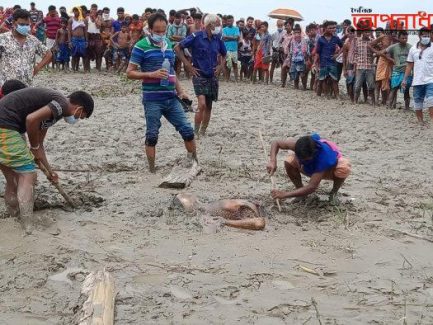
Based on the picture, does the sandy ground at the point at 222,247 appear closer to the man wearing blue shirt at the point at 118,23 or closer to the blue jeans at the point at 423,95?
the blue jeans at the point at 423,95

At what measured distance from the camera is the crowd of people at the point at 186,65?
4.42 meters

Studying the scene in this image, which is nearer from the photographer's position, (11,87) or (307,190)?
(307,190)

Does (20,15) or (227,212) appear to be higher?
(20,15)

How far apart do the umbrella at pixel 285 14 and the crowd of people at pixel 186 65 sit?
2513 mm

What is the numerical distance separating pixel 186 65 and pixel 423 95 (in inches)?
161

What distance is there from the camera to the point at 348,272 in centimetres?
396

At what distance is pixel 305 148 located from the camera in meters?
4.70

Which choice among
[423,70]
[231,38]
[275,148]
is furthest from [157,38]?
[231,38]

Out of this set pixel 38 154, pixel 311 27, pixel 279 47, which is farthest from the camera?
pixel 279 47

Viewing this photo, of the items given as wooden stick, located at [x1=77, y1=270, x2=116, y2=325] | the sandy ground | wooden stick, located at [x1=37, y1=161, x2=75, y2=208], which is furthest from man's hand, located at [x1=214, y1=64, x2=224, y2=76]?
wooden stick, located at [x1=77, y1=270, x2=116, y2=325]

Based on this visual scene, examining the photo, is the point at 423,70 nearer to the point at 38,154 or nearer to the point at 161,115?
the point at 161,115

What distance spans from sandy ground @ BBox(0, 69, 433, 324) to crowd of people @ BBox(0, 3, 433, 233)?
15.0 inches

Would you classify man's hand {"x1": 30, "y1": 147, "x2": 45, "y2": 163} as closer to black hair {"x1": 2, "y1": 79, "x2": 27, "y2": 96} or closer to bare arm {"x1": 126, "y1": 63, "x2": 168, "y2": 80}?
black hair {"x1": 2, "y1": 79, "x2": 27, "y2": 96}

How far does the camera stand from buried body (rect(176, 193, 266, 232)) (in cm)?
466
